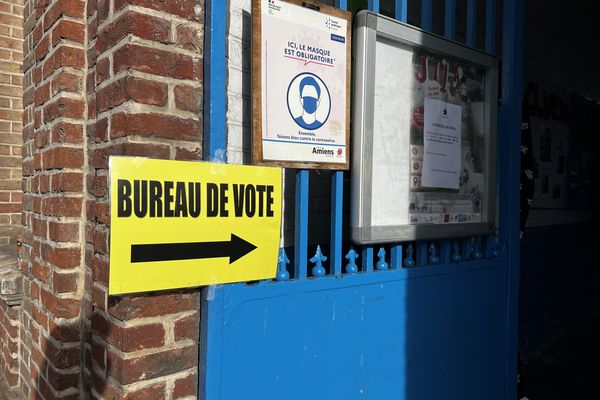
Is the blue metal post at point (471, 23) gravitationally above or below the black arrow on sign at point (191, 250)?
above

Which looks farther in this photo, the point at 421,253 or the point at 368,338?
the point at 421,253

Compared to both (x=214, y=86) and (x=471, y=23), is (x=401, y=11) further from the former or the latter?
(x=214, y=86)

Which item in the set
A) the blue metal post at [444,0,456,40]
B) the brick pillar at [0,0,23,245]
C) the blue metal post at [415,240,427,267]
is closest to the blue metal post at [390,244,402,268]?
the blue metal post at [415,240,427,267]

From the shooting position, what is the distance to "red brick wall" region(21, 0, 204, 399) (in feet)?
5.05

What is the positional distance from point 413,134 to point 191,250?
113 cm

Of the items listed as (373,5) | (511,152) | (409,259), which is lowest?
(409,259)

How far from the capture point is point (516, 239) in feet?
9.06

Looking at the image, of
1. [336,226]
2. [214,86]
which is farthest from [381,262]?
[214,86]

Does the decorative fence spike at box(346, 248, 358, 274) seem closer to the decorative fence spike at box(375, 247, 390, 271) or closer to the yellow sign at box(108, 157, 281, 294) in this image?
the decorative fence spike at box(375, 247, 390, 271)

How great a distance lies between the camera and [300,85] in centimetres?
178

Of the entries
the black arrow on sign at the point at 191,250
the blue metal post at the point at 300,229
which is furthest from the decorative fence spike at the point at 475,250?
the black arrow on sign at the point at 191,250

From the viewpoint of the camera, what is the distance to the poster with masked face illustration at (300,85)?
1.69m

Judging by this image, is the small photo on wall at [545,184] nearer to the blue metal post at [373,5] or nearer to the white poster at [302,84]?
the blue metal post at [373,5]

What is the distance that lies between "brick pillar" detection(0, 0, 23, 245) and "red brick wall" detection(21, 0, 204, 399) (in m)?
1.70
